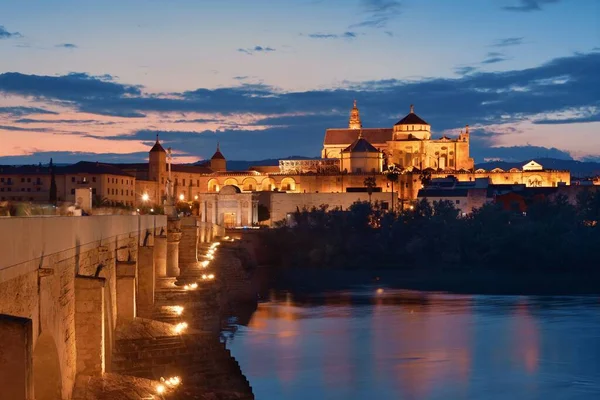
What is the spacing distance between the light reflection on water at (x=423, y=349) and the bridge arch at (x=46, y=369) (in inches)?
501

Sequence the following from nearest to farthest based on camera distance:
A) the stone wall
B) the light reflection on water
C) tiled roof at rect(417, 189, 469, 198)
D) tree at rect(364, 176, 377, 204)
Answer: the stone wall → the light reflection on water → tiled roof at rect(417, 189, 469, 198) → tree at rect(364, 176, 377, 204)

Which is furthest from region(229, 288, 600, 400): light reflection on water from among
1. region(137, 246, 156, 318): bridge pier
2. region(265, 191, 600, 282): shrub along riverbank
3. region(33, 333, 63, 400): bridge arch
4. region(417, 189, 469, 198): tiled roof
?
region(417, 189, 469, 198): tiled roof

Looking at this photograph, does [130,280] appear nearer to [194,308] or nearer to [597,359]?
[194,308]

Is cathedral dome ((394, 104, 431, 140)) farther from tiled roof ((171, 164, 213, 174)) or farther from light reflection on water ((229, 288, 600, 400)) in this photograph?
light reflection on water ((229, 288, 600, 400))

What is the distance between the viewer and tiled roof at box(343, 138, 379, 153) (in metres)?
102

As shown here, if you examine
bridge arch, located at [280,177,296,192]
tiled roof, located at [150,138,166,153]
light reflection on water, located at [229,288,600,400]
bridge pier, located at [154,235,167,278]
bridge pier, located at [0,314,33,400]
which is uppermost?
tiled roof, located at [150,138,166,153]

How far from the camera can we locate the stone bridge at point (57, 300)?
5832mm

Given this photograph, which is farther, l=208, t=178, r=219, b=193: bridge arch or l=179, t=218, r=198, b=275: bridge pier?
l=208, t=178, r=219, b=193: bridge arch

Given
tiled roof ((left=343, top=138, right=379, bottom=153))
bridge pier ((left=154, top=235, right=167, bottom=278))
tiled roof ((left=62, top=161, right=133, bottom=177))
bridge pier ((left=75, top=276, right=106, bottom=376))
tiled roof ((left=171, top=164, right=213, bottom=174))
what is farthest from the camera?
tiled roof ((left=171, top=164, right=213, bottom=174))

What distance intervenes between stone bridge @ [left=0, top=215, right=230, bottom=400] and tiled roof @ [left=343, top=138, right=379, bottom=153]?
8702 cm

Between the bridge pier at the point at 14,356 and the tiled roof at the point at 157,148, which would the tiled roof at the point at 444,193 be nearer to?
the tiled roof at the point at 157,148

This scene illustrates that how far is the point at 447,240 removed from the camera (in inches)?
2662

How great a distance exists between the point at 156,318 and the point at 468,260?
162ft

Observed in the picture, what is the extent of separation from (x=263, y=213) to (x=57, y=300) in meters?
83.5
